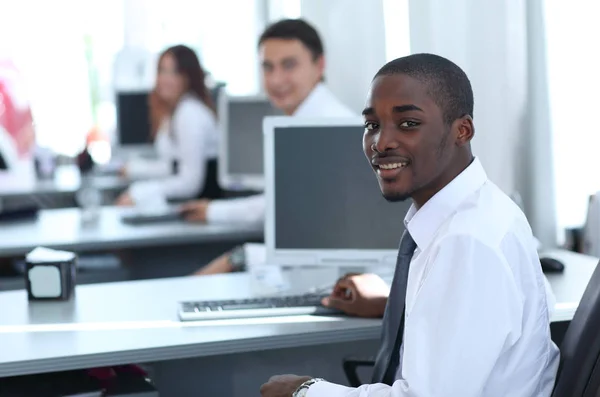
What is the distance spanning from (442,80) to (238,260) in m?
1.77

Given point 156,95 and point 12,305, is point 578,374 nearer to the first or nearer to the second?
point 12,305

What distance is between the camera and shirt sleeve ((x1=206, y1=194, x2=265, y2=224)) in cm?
389

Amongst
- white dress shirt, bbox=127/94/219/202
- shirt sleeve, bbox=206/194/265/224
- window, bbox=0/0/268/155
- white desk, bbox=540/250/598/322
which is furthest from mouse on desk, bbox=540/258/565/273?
window, bbox=0/0/268/155

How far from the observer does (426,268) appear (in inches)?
64.1

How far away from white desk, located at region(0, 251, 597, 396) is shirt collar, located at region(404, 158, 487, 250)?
56 cm

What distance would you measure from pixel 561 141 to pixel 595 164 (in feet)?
0.44

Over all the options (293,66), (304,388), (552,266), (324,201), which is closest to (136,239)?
(293,66)

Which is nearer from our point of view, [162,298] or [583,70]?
[162,298]

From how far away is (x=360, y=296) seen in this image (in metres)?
2.33

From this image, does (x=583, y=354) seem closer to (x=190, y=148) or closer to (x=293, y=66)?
(x=293, y=66)

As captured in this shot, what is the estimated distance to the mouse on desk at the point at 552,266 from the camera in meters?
2.71

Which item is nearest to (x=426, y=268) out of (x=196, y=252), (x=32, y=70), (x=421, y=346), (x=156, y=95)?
(x=421, y=346)

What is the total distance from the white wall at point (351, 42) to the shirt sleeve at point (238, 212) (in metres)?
0.56

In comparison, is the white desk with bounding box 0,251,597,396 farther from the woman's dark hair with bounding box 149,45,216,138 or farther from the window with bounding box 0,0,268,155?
the window with bounding box 0,0,268,155
